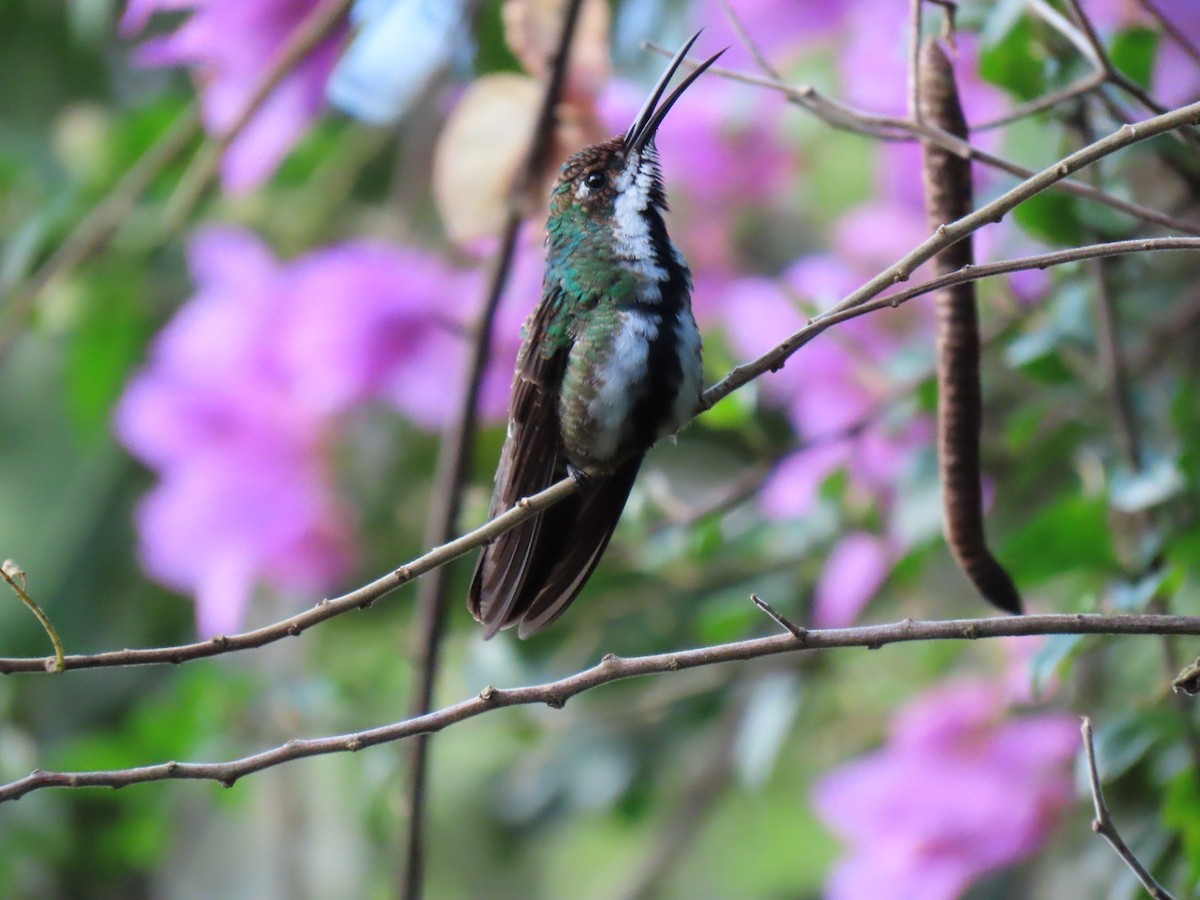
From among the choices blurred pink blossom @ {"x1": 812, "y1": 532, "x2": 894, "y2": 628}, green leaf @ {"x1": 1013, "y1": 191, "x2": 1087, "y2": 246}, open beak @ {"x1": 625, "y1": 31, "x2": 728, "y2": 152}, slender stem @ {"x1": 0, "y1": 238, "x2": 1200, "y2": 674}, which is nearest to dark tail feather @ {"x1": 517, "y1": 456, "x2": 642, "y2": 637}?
slender stem @ {"x1": 0, "y1": 238, "x2": 1200, "y2": 674}

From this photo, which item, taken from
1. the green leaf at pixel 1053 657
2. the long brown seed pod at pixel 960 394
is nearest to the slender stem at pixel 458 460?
the long brown seed pod at pixel 960 394

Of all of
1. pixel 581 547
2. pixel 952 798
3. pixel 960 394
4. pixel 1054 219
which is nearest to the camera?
pixel 960 394

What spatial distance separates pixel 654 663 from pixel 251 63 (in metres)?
1.22

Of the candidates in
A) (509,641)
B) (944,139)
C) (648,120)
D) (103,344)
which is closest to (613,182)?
(648,120)

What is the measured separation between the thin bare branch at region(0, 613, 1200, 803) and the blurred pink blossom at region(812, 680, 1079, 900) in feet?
2.60

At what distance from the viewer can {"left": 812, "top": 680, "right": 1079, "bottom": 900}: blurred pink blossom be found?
1.52 meters

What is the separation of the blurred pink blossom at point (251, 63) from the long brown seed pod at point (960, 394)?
973 millimetres

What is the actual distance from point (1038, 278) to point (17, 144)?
215 cm

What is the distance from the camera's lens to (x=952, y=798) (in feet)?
5.02

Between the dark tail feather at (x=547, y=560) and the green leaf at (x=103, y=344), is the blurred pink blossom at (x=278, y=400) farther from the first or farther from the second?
the dark tail feather at (x=547, y=560)

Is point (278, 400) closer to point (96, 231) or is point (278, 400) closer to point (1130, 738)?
point (96, 231)

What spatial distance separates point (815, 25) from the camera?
2084mm

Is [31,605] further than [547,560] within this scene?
No

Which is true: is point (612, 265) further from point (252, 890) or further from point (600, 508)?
point (252, 890)
